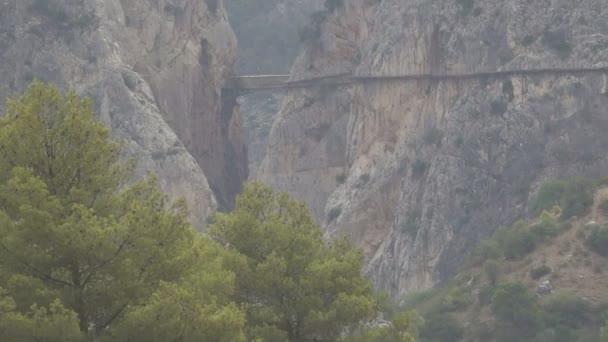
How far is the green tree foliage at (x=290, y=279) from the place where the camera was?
34.4 metres

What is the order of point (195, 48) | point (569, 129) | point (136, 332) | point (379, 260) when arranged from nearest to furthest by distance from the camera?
point (136, 332) → point (569, 129) → point (379, 260) → point (195, 48)

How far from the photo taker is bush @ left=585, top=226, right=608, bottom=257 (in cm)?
6931

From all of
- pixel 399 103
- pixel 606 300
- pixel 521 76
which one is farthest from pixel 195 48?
pixel 606 300

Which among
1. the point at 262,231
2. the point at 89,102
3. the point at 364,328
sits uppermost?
the point at 89,102

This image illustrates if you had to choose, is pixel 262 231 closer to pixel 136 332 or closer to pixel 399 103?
pixel 136 332

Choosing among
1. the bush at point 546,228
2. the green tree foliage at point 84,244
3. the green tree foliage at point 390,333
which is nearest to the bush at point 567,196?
the bush at point 546,228

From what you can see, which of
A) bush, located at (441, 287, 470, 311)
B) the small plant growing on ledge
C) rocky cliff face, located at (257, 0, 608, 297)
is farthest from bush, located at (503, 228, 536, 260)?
the small plant growing on ledge

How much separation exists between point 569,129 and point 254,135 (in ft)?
272

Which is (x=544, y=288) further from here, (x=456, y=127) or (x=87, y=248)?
(x=87, y=248)

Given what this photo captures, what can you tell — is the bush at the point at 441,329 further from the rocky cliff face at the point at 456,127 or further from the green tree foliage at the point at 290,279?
the green tree foliage at the point at 290,279

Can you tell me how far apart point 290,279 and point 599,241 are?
37.4 meters

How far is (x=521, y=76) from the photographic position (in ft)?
276

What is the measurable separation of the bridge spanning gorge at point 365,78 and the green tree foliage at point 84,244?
5404cm

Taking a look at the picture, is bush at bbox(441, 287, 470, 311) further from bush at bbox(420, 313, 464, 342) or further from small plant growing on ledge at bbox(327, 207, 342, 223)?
small plant growing on ledge at bbox(327, 207, 342, 223)
